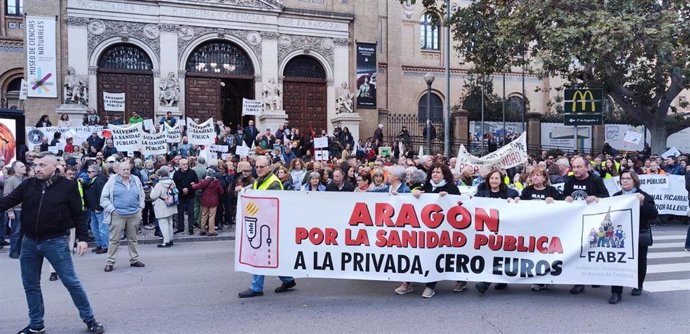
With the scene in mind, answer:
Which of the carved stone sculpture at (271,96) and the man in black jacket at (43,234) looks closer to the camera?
the man in black jacket at (43,234)

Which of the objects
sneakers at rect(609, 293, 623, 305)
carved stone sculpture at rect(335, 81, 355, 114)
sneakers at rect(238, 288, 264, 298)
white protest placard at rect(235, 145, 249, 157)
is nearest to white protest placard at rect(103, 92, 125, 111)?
white protest placard at rect(235, 145, 249, 157)

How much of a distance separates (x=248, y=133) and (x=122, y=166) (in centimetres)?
1294

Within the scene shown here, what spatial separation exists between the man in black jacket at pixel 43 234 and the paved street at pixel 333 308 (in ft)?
1.34

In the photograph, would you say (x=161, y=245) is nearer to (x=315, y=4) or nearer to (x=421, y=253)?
(x=421, y=253)

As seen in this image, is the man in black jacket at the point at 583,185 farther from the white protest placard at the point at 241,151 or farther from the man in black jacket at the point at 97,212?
the white protest placard at the point at 241,151

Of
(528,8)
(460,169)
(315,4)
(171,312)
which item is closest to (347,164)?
(460,169)

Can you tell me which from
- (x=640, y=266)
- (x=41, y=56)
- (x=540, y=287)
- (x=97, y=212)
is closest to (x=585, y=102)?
(x=640, y=266)

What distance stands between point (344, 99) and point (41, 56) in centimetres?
1328

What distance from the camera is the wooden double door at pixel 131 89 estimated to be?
24.9 meters

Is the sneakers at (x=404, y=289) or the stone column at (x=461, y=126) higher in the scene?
the stone column at (x=461, y=126)

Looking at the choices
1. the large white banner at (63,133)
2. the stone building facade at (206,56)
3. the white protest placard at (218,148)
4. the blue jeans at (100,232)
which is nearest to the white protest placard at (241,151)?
the white protest placard at (218,148)

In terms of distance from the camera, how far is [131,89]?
25406 mm

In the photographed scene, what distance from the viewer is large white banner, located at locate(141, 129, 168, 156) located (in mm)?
17297

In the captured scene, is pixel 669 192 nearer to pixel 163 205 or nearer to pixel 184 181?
pixel 184 181
